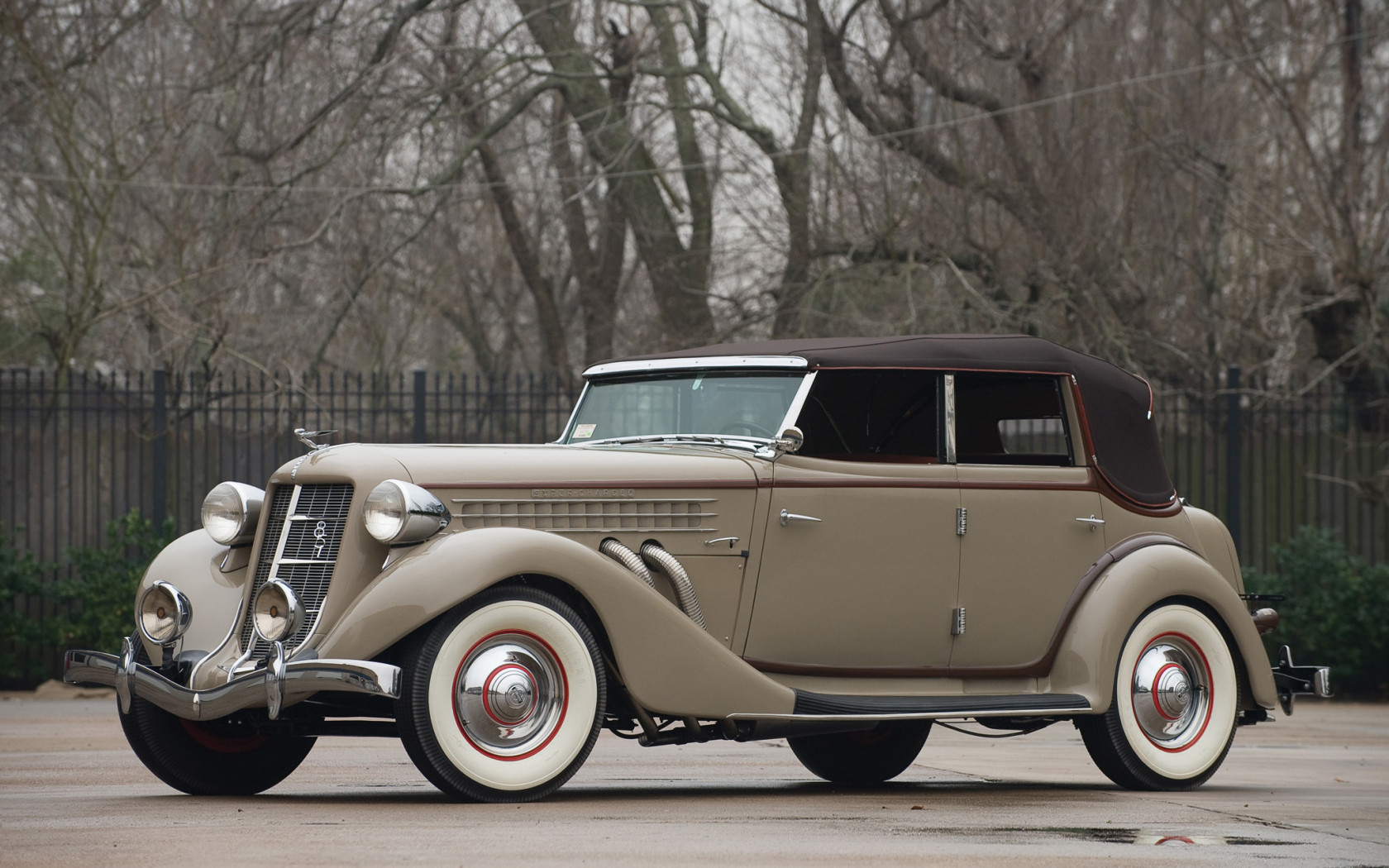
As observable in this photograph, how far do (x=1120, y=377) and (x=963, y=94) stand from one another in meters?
9.55

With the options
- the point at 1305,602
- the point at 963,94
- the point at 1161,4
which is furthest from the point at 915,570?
the point at 1161,4

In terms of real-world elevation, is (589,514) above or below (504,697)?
above

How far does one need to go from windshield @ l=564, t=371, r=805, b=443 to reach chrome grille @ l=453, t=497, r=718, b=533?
1.93 ft

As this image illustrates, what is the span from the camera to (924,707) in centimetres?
734

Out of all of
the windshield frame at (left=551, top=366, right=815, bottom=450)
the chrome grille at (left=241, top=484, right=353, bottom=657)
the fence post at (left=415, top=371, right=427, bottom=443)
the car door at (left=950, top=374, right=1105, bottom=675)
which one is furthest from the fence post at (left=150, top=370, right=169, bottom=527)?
the car door at (left=950, top=374, right=1105, bottom=675)

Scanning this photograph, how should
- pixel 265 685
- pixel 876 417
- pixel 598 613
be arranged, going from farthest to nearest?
1. pixel 876 417
2. pixel 598 613
3. pixel 265 685

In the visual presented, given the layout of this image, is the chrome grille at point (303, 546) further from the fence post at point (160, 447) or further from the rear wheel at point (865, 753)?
the fence post at point (160, 447)

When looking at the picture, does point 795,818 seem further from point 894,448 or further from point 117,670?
point 117,670

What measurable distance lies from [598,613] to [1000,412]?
2553 mm

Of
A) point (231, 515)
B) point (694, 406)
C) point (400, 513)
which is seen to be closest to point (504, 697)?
point (400, 513)

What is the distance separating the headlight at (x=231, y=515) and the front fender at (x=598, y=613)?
41.3 inches

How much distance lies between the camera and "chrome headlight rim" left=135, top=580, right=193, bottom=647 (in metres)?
6.86

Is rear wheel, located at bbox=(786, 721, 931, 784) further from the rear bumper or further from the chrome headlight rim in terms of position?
the chrome headlight rim

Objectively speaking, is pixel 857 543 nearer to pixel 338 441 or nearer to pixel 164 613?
pixel 164 613
